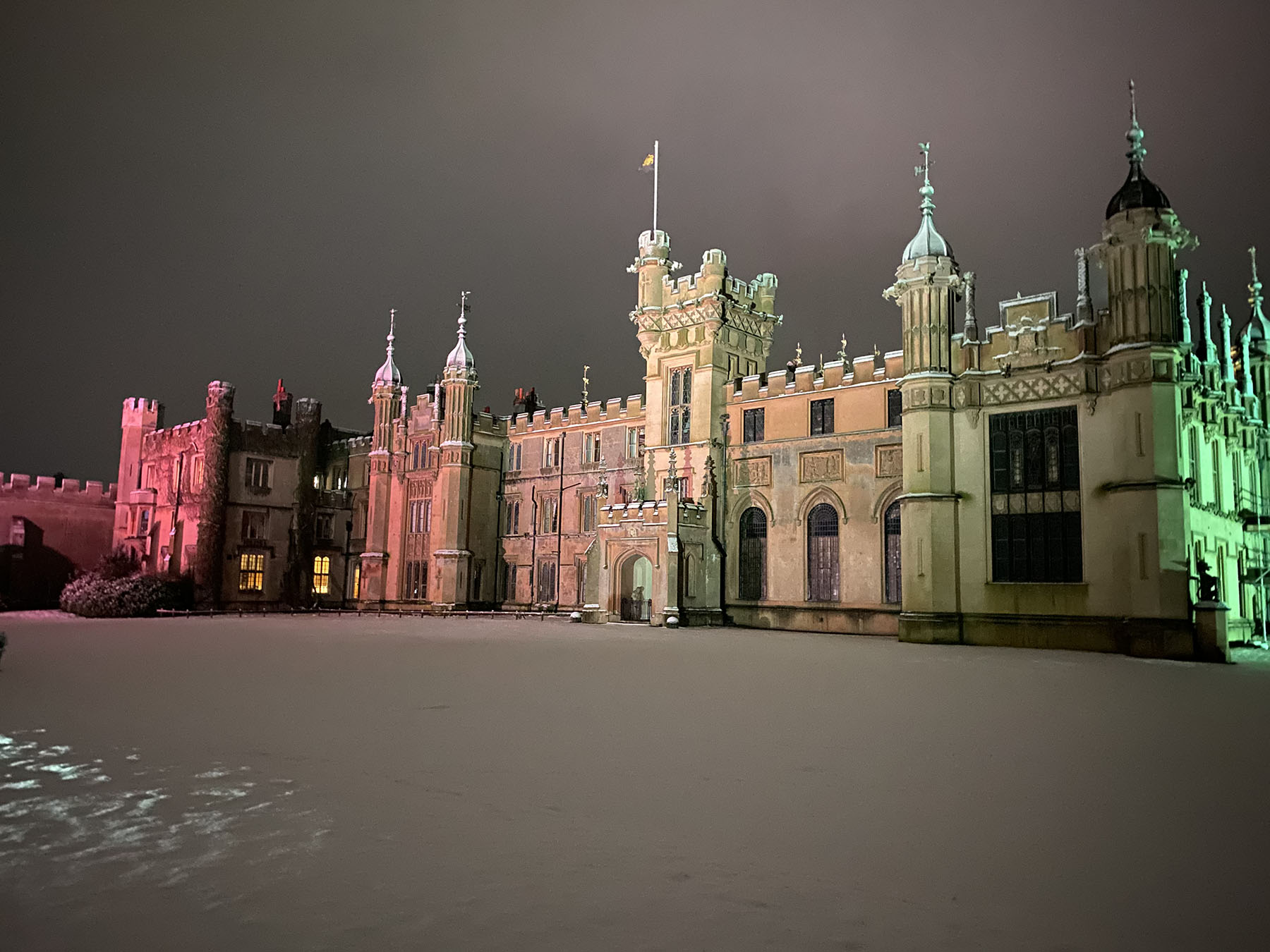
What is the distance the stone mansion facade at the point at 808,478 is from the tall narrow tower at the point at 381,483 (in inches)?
5.2

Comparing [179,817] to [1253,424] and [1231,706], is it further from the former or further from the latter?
[1253,424]

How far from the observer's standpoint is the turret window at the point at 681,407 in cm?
3822

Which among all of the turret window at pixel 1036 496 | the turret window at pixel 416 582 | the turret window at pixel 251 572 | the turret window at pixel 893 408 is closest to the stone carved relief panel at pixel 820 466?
the turret window at pixel 893 408

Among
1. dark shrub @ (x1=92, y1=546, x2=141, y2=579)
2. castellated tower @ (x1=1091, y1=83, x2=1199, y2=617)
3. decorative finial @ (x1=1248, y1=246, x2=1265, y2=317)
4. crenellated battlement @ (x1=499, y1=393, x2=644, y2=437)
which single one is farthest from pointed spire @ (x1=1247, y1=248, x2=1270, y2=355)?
dark shrub @ (x1=92, y1=546, x2=141, y2=579)

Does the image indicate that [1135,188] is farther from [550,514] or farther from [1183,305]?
[550,514]

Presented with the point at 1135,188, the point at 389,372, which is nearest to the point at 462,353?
the point at 389,372

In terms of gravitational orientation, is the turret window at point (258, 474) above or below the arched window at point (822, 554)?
above

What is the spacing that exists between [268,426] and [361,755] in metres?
45.2

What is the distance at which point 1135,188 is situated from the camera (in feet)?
84.3

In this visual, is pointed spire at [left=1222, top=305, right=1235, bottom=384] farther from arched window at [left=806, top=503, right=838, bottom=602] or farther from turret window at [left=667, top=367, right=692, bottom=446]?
turret window at [left=667, top=367, right=692, bottom=446]

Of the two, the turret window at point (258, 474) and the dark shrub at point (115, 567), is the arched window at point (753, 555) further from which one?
the dark shrub at point (115, 567)

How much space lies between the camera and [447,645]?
22.3m

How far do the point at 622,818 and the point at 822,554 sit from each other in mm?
28474

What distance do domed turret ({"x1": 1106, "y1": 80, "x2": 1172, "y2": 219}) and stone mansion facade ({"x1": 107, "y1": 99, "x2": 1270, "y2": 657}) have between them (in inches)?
3.1
